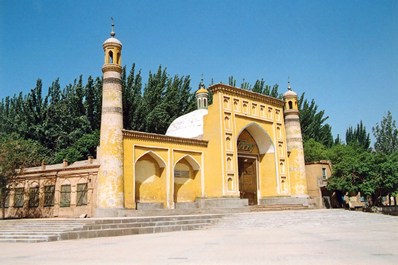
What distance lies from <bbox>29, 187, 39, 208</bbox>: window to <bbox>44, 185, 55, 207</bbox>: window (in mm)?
721

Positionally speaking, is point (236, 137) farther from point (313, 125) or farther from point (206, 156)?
point (313, 125)

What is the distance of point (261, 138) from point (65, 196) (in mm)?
13786

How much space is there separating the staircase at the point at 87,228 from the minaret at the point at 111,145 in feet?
11.1

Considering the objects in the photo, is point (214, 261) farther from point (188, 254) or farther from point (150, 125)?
point (150, 125)

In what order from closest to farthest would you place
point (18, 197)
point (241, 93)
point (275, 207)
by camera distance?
point (18, 197)
point (275, 207)
point (241, 93)

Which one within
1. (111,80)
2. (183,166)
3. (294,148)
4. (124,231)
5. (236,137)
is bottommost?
(124,231)

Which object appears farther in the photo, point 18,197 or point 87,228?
point 18,197

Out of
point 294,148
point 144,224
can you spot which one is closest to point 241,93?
point 294,148

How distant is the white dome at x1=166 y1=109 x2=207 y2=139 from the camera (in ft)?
82.7

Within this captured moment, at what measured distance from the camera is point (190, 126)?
2619 centimetres

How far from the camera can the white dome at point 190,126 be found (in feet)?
82.7

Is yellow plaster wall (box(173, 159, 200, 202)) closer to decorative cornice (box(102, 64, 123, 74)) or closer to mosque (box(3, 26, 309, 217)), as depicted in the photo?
mosque (box(3, 26, 309, 217))

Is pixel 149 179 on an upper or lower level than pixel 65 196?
upper

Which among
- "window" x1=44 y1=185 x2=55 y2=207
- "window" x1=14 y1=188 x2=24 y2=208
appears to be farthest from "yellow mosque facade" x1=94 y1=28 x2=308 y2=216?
"window" x1=14 y1=188 x2=24 y2=208
